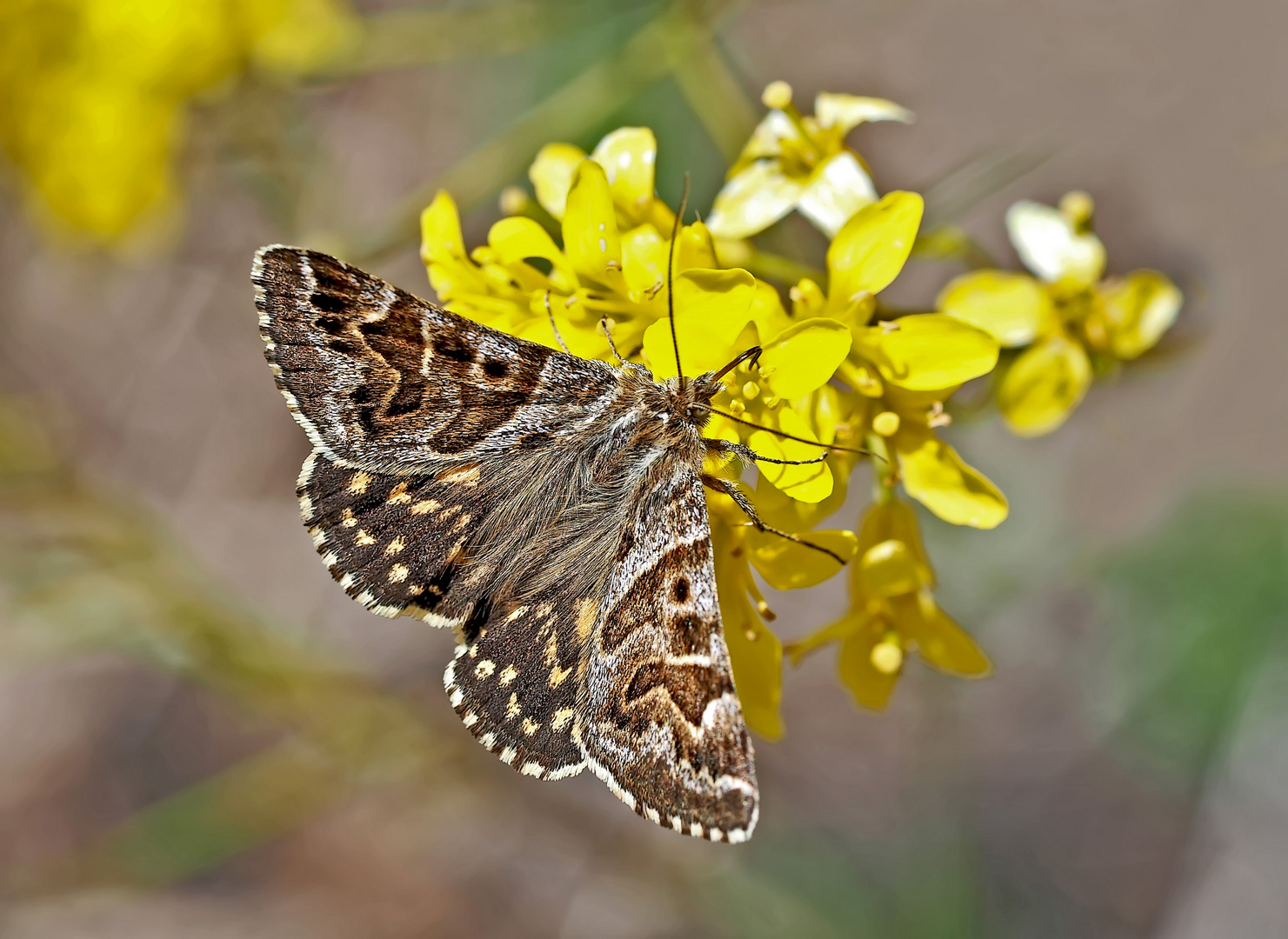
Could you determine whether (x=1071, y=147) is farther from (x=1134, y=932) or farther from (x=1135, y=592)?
(x=1134, y=932)

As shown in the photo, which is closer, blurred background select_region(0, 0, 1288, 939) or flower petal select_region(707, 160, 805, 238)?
flower petal select_region(707, 160, 805, 238)

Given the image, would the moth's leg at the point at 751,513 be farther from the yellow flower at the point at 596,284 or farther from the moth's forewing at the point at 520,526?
the yellow flower at the point at 596,284

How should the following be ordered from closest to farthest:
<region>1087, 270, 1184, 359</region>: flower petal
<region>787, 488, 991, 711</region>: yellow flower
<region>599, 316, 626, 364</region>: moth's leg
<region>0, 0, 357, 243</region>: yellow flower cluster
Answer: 1. <region>599, 316, 626, 364</region>: moth's leg
2. <region>787, 488, 991, 711</region>: yellow flower
3. <region>1087, 270, 1184, 359</region>: flower petal
4. <region>0, 0, 357, 243</region>: yellow flower cluster

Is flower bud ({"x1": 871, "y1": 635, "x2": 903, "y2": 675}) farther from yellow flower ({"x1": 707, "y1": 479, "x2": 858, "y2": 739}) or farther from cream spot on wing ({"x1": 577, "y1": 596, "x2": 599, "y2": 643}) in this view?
cream spot on wing ({"x1": 577, "y1": 596, "x2": 599, "y2": 643})

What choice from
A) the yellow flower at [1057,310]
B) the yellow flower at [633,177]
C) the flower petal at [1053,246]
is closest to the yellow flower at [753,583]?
the yellow flower at [633,177]

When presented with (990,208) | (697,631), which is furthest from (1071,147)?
(697,631)

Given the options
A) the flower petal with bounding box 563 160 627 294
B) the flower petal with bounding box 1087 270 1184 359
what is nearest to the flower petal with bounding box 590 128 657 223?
the flower petal with bounding box 563 160 627 294
